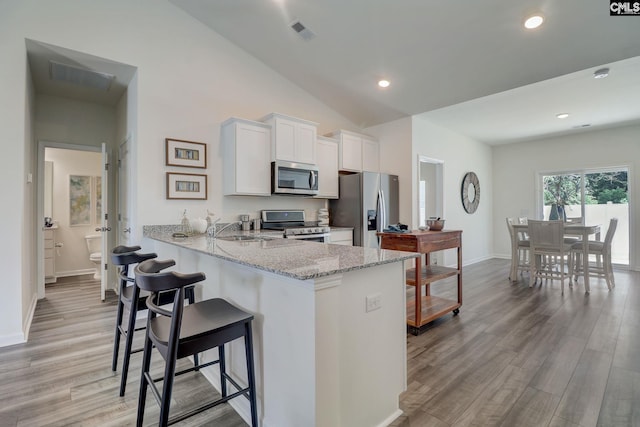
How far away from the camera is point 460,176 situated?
247 inches

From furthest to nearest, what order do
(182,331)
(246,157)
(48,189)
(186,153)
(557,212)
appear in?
(557,212)
(48,189)
(246,157)
(186,153)
(182,331)

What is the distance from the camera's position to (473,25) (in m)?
2.92

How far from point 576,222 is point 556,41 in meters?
4.02

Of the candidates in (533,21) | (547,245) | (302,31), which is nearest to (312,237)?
(302,31)

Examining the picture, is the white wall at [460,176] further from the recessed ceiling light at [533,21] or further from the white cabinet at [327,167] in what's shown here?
the recessed ceiling light at [533,21]

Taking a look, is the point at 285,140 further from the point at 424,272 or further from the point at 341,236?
the point at 424,272

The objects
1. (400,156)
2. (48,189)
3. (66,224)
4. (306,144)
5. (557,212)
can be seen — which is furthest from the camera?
(557,212)

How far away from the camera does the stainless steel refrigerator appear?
450 cm

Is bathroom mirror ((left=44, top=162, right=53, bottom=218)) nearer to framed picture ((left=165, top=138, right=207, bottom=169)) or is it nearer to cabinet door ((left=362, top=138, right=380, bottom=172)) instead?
framed picture ((left=165, top=138, right=207, bottom=169))

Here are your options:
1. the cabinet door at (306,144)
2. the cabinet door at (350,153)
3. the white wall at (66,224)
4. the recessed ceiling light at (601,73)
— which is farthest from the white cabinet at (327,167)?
the white wall at (66,224)

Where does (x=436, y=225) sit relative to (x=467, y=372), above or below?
above

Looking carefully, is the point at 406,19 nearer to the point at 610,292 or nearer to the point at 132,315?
the point at 132,315

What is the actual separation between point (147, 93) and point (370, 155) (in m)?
3.29

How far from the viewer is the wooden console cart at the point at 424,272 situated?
9.39 ft
